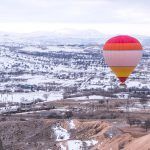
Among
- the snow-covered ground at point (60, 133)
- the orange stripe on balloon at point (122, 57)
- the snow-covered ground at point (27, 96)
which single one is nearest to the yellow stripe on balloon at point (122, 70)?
the orange stripe on balloon at point (122, 57)

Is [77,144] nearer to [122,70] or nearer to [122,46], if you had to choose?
[122,70]

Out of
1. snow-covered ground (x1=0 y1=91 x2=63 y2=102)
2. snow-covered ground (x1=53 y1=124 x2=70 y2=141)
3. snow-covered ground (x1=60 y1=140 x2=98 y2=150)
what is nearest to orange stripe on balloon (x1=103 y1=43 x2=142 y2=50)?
snow-covered ground (x1=60 y1=140 x2=98 y2=150)

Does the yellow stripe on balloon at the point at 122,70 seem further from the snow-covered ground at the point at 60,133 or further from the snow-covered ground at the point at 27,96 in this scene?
the snow-covered ground at the point at 27,96

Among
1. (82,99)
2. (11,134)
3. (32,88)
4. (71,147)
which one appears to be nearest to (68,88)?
(32,88)

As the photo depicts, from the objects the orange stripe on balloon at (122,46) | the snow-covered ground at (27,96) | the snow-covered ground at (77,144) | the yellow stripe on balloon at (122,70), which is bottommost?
the snow-covered ground at (27,96)

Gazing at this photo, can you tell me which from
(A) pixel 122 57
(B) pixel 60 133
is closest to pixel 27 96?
(B) pixel 60 133

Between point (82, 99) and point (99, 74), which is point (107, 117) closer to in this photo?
point (82, 99)

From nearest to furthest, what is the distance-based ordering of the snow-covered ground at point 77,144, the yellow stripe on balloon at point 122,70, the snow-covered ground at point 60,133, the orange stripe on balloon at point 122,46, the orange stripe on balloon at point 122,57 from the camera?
1. the orange stripe on balloon at point 122,46
2. the orange stripe on balloon at point 122,57
3. the yellow stripe on balloon at point 122,70
4. the snow-covered ground at point 77,144
5. the snow-covered ground at point 60,133

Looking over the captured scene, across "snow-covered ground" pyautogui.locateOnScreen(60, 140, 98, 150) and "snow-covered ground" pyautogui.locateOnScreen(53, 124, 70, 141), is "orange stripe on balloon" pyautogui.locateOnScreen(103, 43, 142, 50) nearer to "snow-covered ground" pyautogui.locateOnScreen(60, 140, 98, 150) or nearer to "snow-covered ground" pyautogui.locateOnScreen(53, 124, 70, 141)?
"snow-covered ground" pyautogui.locateOnScreen(60, 140, 98, 150)
